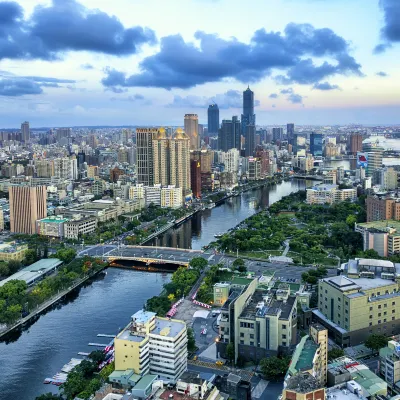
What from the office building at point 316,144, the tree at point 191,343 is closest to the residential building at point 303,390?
the tree at point 191,343

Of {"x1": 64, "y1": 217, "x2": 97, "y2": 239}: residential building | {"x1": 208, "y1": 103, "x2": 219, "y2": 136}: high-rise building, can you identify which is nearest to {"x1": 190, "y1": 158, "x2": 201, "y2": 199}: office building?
{"x1": 64, "y1": 217, "x2": 97, "y2": 239}: residential building

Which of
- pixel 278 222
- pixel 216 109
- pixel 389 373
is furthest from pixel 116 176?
pixel 216 109

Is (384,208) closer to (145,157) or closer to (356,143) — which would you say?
(145,157)

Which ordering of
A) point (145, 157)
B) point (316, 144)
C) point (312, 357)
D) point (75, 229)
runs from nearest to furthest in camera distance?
point (312, 357) → point (75, 229) → point (145, 157) → point (316, 144)

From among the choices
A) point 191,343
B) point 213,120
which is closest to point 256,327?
point 191,343

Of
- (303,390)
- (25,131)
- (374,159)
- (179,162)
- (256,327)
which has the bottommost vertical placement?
(256,327)

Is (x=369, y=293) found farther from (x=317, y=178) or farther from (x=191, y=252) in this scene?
(x=317, y=178)

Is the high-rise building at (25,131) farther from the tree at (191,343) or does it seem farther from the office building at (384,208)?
the tree at (191,343)

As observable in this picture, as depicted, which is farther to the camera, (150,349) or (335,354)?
(335,354)
